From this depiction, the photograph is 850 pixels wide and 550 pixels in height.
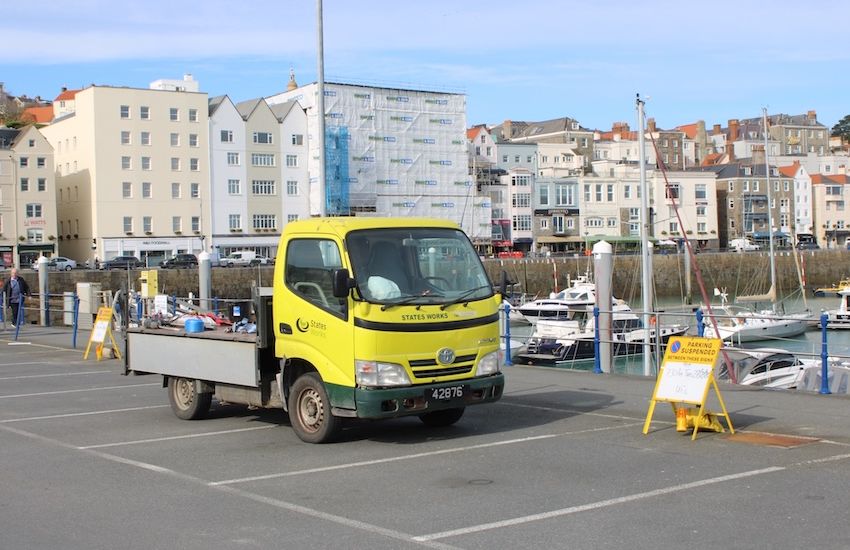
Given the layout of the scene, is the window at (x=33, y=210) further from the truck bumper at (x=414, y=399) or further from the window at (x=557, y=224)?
the truck bumper at (x=414, y=399)

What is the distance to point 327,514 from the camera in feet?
28.1

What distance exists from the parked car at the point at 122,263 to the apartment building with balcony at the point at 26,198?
28.4 feet

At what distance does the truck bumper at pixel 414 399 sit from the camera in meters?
11.3

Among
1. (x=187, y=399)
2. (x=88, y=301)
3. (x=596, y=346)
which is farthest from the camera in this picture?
(x=88, y=301)

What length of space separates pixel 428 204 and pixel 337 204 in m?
11.5

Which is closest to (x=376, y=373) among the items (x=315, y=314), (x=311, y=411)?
(x=315, y=314)

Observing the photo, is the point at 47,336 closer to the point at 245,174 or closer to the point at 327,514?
the point at 327,514

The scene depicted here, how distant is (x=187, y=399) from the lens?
14180 millimetres

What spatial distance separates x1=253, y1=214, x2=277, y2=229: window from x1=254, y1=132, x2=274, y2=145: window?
7177 millimetres

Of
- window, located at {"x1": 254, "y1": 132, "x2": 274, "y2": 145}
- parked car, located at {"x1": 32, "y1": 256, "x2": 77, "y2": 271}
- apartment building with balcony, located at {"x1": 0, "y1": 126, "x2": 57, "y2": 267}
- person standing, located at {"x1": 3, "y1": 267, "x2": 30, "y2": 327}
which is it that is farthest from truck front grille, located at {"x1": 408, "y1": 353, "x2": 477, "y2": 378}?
window, located at {"x1": 254, "y1": 132, "x2": 274, "y2": 145}

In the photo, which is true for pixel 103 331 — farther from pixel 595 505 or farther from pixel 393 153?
pixel 393 153

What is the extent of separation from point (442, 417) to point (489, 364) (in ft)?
3.94

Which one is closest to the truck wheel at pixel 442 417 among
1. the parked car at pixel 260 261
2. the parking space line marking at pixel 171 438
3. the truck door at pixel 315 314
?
the truck door at pixel 315 314

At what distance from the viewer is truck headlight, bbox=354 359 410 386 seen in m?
11.4
